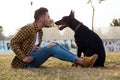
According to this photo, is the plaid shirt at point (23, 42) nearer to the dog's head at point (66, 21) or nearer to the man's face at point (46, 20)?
the man's face at point (46, 20)

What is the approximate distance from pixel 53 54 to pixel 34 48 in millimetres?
456

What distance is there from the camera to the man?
8242mm

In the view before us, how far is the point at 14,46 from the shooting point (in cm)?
817

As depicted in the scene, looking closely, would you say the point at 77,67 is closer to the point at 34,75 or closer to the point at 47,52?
the point at 47,52

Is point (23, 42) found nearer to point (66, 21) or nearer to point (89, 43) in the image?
point (89, 43)

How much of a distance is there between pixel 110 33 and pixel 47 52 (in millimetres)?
27362

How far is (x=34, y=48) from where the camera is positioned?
28.5ft

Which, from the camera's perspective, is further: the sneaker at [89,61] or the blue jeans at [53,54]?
the sneaker at [89,61]

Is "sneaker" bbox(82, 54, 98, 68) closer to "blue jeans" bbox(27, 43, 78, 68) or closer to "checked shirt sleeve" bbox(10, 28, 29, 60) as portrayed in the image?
"blue jeans" bbox(27, 43, 78, 68)

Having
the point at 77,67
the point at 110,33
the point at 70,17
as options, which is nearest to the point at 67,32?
the point at 110,33

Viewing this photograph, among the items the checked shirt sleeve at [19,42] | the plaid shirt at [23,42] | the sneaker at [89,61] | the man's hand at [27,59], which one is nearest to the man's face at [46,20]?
the plaid shirt at [23,42]

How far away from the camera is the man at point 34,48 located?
8242 millimetres

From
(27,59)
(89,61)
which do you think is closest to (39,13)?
(27,59)

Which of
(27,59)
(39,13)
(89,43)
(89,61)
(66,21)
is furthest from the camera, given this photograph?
(66,21)
